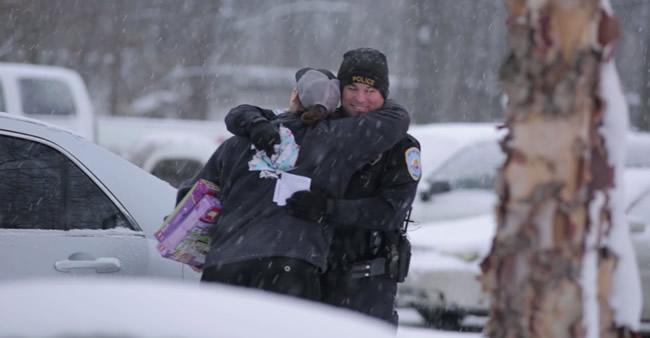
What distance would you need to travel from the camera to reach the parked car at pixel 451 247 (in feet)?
26.5

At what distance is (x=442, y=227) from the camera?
28.7 ft

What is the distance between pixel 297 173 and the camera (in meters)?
4.26

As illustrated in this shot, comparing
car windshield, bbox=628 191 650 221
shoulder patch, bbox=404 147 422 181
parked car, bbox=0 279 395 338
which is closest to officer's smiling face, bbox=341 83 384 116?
shoulder patch, bbox=404 147 422 181

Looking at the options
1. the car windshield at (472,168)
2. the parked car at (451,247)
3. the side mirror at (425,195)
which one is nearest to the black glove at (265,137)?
the parked car at (451,247)

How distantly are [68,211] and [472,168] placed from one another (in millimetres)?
5813

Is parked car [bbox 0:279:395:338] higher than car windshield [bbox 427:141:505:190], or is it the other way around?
car windshield [bbox 427:141:505:190]

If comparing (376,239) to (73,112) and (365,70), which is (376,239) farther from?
(73,112)

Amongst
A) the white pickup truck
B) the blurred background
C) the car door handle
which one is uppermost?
the blurred background

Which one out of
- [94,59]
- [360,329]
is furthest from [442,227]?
[94,59]

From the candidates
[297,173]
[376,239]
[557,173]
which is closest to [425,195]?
[376,239]

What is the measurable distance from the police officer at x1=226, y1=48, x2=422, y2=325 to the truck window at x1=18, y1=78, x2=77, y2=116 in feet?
29.7

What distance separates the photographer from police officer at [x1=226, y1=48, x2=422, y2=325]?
4367 mm

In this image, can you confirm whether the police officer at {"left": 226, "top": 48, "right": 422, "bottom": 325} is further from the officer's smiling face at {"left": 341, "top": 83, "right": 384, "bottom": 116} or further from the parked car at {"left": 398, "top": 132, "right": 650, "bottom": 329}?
the parked car at {"left": 398, "top": 132, "right": 650, "bottom": 329}

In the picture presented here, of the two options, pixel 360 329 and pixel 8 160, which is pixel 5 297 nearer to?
pixel 360 329
